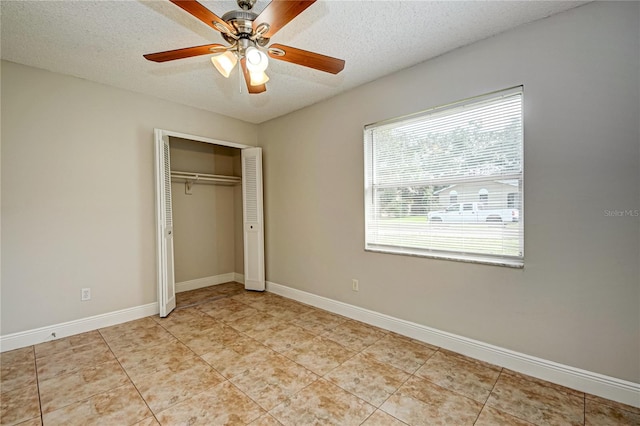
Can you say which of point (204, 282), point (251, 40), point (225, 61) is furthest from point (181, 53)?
point (204, 282)

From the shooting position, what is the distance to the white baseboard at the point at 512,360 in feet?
6.02

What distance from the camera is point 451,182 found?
250 centimetres

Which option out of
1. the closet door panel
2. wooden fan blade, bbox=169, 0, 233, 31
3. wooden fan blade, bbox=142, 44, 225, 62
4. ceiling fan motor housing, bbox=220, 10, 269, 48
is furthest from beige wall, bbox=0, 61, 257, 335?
wooden fan blade, bbox=169, 0, 233, 31

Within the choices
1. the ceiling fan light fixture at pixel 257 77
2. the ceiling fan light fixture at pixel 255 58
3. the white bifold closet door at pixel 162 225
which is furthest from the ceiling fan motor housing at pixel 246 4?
the white bifold closet door at pixel 162 225

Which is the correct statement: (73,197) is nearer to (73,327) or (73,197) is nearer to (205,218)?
(73,327)

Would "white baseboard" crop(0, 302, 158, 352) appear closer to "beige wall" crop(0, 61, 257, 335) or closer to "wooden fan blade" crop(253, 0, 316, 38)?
"beige wall" crop(0, 61, 257, 335)

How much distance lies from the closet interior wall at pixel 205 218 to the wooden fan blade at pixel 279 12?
3269 mm

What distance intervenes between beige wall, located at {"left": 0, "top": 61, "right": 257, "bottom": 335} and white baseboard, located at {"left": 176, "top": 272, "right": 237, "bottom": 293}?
889mm

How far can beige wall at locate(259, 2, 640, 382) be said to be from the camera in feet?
5.90

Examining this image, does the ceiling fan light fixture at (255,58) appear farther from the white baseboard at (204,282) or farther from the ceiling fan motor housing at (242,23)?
the white baseboard at (204,282)

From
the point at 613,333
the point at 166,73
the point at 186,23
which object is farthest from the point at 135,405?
the point at 613,333

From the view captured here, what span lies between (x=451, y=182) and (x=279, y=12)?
6.14 feet

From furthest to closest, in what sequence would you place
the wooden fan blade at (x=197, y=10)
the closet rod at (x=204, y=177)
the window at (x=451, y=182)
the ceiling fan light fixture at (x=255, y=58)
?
1. the closet rod at (x=204, y=177)
2. the window at (x=451, y=182)
3. the ceiling fan light fixture at (x=255, y=58)
4. the wooden fan blade at (x=197, y=10)

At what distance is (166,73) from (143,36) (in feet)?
2.08
